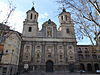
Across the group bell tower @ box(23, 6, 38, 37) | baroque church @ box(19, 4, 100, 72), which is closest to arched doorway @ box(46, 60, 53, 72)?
baroque church @ box(19, 4, 100, 72)

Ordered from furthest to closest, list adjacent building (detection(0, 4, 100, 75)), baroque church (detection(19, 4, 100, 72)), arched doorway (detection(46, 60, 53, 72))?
arched doorway (detection(46, 60, 53, 72)) < baroque church (detection(19, 4, 100, 72)) < adjacent building (detection(0, 4, 100, 75))

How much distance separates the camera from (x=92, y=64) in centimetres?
3856

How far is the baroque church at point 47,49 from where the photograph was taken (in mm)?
30703

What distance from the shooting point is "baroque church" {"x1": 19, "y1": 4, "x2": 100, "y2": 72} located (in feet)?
101

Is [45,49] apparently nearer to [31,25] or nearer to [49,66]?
[49,66]

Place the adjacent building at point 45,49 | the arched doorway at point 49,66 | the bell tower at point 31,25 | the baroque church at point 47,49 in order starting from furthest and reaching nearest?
the bell tower at point 31,25, the arched doorway at point 49,66, the baroque church at point 47,49, the adjacent building at point 45,49

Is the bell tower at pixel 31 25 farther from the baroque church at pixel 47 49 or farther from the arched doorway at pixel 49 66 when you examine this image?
the arched doorway at pixel 49 66

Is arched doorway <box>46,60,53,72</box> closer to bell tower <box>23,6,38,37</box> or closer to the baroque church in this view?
the baroque church

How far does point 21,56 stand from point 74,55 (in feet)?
56.2

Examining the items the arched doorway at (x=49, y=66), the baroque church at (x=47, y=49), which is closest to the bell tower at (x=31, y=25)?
the baroque church at (x=47, y=49)

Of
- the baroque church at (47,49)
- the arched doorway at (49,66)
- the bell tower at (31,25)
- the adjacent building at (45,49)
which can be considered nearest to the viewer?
the adjacent building at (45,49)

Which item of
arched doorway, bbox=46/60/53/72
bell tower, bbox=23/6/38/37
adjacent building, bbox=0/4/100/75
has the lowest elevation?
arched doorway, bbox=46/60/53/72

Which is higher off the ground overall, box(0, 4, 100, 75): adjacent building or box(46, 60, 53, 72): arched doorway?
box(0, 4, 100, 75): adjacent building

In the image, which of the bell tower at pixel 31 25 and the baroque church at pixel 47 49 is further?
the bell tower at pixel 31 25
